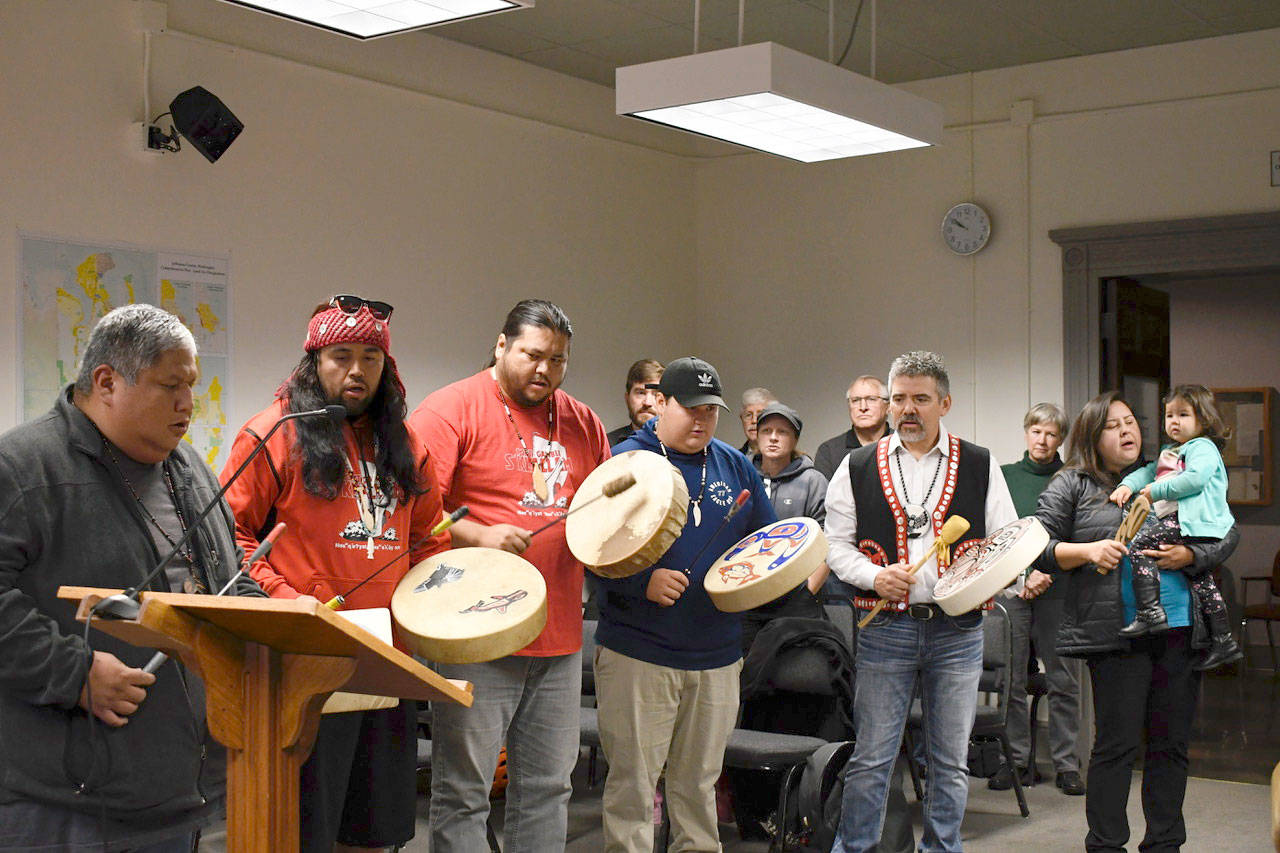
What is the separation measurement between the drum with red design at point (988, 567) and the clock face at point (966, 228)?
11.6 feet

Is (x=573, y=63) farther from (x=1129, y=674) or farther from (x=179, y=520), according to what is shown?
(x=179, y=520)

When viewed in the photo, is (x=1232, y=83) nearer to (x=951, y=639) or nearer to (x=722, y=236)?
(x=722, y=236)

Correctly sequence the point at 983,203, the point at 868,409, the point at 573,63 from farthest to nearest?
the point at 983,203 < the point at 573,63 < the point at 868,409

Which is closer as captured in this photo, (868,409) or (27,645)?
(27,645)

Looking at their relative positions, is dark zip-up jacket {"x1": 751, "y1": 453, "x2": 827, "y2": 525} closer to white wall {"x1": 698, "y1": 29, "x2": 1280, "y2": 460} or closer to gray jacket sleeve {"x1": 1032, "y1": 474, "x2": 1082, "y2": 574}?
gray jacket sleeve {"x1": 1032, "y1": 474, "x2": 1082, "y2": 574}

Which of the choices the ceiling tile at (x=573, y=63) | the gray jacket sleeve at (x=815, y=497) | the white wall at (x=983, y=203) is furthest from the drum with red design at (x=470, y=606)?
the white wall at (x=983, y=203)

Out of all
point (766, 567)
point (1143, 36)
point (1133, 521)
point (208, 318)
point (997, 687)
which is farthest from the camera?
point (1143, 36)

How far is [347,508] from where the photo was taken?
2.72 meters

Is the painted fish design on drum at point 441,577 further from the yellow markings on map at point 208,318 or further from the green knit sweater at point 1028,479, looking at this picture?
the green knit sweater at point 1028,479

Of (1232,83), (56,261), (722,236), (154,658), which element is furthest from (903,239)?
(154,658)

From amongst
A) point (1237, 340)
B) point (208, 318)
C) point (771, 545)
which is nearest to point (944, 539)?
point (771, 545)

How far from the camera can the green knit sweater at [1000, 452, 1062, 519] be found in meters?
5.73

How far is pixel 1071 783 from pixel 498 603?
11.3 ft

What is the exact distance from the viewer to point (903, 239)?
7.14 m
